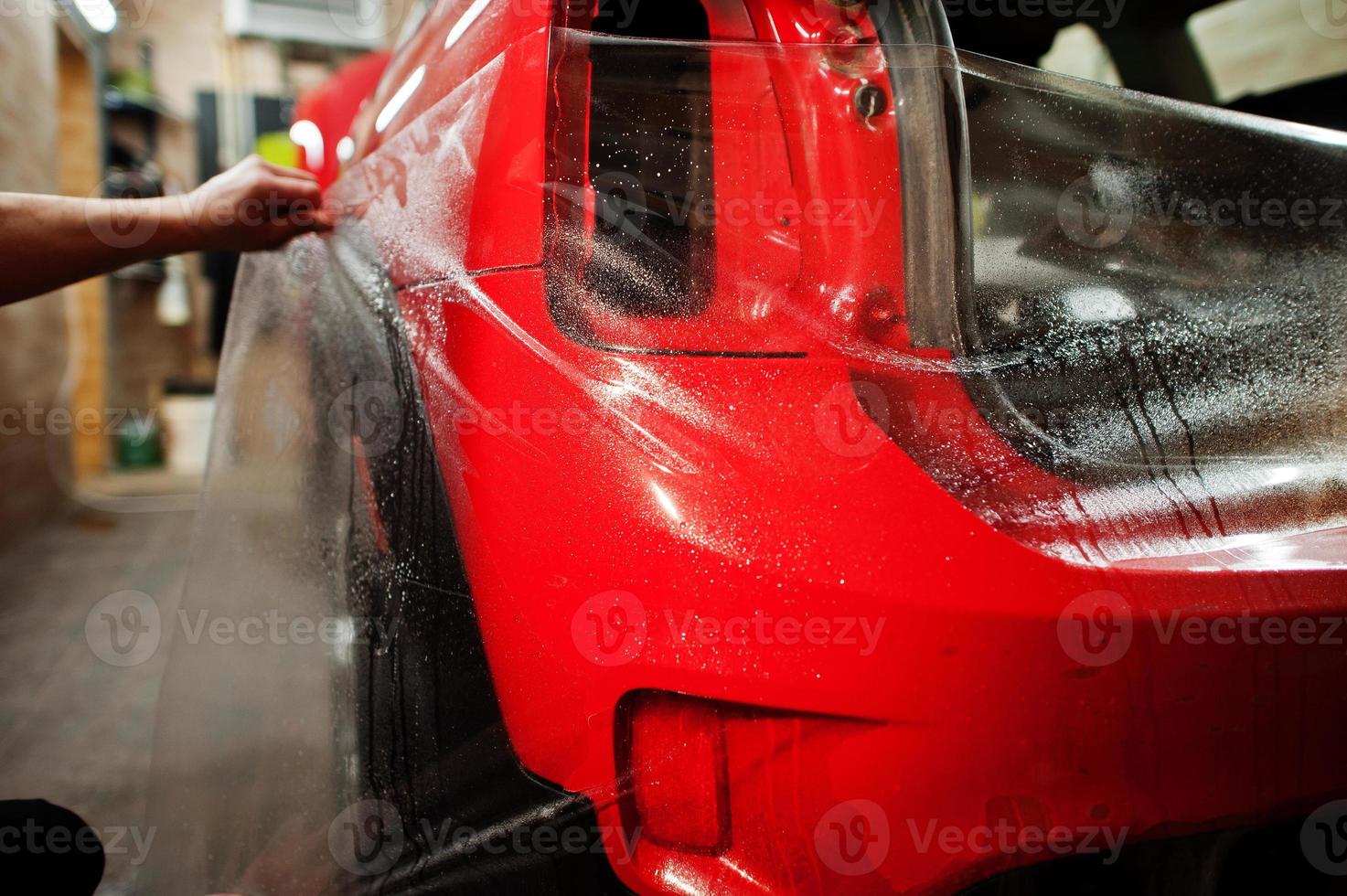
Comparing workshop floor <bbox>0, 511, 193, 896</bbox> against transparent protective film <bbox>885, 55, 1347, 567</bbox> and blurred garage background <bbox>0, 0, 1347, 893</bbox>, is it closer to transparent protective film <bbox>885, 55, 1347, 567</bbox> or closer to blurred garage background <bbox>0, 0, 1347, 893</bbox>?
blurred garage background <bbox>0, 0, 1347, 893</bbox>

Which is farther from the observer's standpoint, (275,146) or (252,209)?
(275,146)

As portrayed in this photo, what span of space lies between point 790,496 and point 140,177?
4368 millimetres

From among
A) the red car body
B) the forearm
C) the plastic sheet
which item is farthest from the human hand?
the red car body

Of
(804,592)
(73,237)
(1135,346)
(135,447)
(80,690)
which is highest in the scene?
(73,237)

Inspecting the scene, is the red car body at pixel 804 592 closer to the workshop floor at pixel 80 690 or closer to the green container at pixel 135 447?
the workshop floor at pixel 80 690

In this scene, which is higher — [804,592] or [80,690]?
[804,592]

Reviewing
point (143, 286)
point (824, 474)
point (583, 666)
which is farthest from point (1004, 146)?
point (143, 286)

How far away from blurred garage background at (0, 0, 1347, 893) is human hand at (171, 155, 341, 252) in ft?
2.11

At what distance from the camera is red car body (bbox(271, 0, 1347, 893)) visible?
0.70 metres

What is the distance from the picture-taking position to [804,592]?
697 millimetres

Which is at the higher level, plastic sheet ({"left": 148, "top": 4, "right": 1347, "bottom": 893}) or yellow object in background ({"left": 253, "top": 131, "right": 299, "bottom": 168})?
yellow object in background ({"left": 253, "top": 131, "right": 299, "bottom": 168})

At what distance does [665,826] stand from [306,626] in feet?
2.01

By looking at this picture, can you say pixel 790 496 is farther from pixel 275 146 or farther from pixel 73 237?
pixel 275 146

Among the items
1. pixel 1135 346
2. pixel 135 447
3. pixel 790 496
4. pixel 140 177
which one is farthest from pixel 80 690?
pixel 135 447
